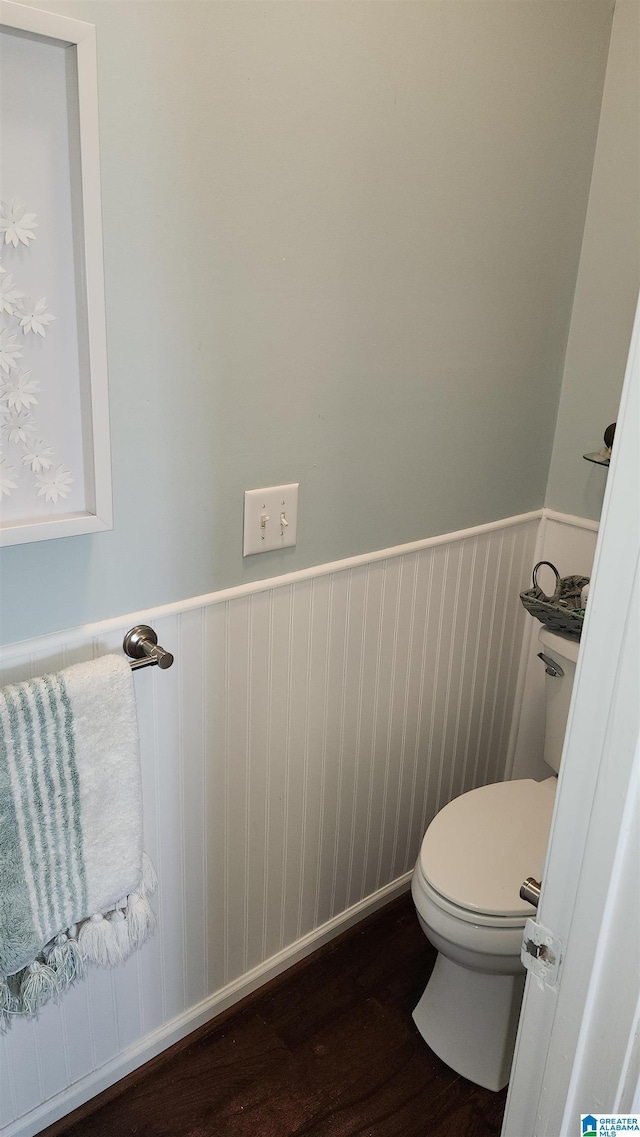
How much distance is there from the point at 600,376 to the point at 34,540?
1395 millimetres

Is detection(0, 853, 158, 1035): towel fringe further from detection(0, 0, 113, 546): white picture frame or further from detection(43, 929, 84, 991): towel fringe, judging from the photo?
detection(0, 0, 113, 546): white picture frame

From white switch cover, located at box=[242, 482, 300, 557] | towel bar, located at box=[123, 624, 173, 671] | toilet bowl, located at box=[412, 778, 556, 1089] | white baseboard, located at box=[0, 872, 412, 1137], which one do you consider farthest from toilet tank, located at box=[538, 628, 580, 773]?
towel bar, located at box=[123, 624, 173, 671]

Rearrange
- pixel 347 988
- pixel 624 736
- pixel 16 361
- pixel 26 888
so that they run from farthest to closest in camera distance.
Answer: pixel 347 988, pixel 26 888, pixel 16 361, pixel 624 736

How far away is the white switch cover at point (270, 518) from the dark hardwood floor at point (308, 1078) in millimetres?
1004

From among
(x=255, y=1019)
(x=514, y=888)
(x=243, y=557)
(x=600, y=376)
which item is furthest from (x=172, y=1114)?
(x=600, y=376)

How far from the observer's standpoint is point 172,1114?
1542mm

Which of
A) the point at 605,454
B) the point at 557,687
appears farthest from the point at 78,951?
the point at 605,454

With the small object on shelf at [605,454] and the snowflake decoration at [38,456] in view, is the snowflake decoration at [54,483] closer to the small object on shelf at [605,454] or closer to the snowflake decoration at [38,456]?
the snowflake decoration at [38,456]

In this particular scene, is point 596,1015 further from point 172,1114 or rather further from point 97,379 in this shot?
point 172,1114

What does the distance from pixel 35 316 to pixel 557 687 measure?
137 cm

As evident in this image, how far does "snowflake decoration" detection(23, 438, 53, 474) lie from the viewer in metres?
1.10

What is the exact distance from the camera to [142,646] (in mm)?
1305

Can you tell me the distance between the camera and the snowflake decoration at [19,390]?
106 cm

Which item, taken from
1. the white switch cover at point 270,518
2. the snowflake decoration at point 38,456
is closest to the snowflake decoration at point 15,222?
the snowflake decoration at point 38,456
